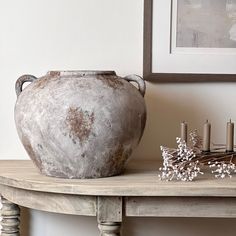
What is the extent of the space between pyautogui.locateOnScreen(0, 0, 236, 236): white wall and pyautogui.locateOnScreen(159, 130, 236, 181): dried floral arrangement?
0.76 ft

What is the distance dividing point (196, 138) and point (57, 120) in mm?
417

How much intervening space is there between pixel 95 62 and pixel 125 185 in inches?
20.0

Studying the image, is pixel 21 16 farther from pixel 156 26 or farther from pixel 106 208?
pixel 106 208

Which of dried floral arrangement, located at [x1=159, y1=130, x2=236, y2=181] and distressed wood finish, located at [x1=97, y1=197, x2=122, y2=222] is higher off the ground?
dried floral arrangement, located at [x1=159, y1=130, x2=236, y2=181]

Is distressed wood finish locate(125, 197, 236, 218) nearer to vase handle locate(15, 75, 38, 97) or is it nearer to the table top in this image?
the table top

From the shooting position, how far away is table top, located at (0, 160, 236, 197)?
1.30m

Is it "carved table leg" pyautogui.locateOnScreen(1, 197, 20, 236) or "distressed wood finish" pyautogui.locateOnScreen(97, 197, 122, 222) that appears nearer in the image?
"distressed wood finish" pyautogui.locateOnScreen(97, 197, 122, 222)

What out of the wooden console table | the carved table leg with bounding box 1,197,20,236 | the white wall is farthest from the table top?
the white wall

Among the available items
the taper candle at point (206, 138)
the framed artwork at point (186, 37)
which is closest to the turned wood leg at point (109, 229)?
the taper candle at point (206, 138)

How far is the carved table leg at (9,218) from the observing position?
1.59 metres

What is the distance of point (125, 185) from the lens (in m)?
1.31

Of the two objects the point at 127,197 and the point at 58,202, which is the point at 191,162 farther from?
the point at 58,202

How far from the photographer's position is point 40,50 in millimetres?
1701

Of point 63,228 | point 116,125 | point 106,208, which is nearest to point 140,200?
point 106,208
